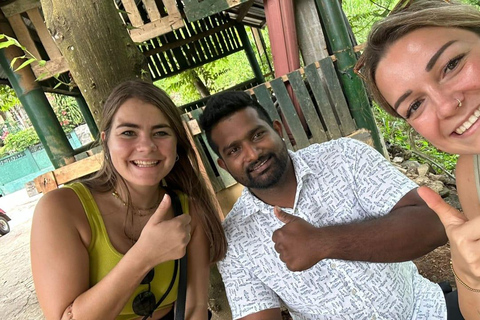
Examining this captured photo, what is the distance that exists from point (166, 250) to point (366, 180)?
3.69 ft

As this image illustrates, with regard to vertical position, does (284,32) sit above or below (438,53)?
above

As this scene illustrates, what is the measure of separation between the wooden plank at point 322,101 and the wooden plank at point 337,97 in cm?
7

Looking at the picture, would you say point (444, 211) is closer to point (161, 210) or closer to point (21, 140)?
point (161, 210)

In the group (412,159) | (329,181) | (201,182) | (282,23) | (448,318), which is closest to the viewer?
(448,318)

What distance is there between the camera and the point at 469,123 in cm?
113

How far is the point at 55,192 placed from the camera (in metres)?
1.62

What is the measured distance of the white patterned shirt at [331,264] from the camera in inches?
67.3

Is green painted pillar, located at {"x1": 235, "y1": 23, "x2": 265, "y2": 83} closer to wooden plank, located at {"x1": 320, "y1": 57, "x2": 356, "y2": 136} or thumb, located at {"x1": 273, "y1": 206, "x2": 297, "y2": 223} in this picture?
wooden plank, located at {"x1": 320, "y1": 57, "x2": 356, "y2": 136}

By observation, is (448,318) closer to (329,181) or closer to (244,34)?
(329,181)

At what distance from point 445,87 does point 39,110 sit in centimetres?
356

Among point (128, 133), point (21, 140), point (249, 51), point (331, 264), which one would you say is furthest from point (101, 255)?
point (21, 140)

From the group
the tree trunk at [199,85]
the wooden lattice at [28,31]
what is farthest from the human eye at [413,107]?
the tree trunk at [199,85]

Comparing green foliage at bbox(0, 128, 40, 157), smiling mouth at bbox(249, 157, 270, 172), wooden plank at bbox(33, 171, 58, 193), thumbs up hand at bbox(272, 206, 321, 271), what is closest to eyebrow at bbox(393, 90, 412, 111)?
thumbs up hand at bbox(272, 206, 321, 271)

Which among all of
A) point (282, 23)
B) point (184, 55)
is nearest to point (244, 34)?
point (184, 55)
